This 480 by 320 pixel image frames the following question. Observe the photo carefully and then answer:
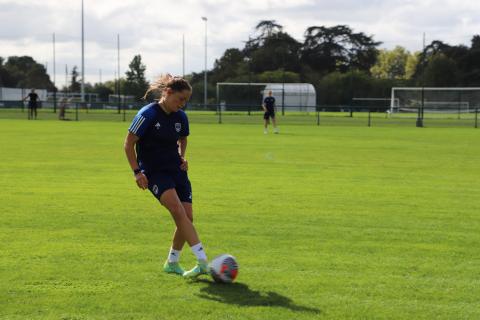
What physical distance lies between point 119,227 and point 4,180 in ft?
15.5

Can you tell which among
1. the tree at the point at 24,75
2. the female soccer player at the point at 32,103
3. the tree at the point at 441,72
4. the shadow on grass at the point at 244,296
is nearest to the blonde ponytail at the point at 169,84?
the shadow on grass at the point at 244,296

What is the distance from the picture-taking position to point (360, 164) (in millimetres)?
14086

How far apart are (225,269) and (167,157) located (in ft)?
3.61

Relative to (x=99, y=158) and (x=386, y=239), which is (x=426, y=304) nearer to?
(x=386, y=239)

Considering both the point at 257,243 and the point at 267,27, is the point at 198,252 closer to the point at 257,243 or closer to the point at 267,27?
the point at 257,243

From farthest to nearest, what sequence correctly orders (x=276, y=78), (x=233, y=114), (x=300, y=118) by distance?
(x=276, y=78) → (x=233, y=114) → (x=300, y=118)

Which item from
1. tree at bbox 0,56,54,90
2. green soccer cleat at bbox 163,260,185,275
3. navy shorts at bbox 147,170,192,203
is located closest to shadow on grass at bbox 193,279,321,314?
green soccer cleat at bbox 163,260,185,275

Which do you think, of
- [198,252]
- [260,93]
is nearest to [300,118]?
[260,93]

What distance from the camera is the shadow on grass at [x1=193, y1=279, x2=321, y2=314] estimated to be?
4523mm

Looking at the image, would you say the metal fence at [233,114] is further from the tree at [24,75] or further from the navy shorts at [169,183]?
the tree at [24,75]

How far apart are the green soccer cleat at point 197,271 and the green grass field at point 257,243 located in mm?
118

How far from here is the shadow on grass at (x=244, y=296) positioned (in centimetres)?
452

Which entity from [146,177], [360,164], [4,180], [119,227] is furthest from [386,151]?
[146,177]

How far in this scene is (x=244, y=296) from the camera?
4.76m
